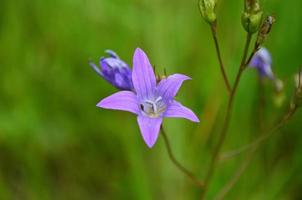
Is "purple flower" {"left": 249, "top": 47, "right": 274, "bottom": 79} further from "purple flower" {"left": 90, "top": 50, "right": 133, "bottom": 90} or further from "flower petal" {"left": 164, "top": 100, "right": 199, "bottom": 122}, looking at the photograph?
"flower petal" {"left": 164, "top": 100, "right": 199, "bottom": 122}

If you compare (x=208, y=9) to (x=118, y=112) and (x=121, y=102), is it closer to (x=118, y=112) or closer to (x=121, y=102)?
(x=121, y=102)

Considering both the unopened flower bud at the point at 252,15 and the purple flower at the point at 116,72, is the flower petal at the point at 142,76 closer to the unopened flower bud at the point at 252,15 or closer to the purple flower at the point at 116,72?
the purple flower at the point at 116,72

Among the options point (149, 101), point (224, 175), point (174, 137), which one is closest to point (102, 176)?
point (174, 137)

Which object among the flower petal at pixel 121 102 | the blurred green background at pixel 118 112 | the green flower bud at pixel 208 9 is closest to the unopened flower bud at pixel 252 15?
the green flower bud at pixel 208 9

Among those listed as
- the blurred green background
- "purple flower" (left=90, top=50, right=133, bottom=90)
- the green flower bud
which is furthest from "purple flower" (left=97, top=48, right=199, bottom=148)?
the blurred green background

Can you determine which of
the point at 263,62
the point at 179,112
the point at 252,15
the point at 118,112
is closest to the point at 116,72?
the point at 179,112

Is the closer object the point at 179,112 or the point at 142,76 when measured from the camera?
the point at 179,112

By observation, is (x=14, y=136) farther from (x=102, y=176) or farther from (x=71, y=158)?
(x=102, y=176)
